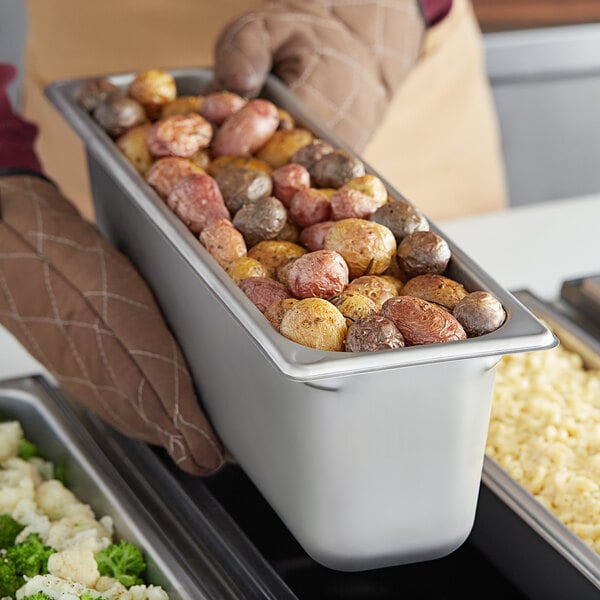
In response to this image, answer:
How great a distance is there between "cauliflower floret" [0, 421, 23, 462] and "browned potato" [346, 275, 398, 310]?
18.2 inches

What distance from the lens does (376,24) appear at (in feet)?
4.43

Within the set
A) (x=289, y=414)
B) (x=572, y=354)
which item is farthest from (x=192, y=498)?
(x=572, y=354)

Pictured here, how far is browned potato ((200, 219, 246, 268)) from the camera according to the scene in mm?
862

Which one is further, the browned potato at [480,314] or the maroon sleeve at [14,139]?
the maroon sleeve at [14,139]

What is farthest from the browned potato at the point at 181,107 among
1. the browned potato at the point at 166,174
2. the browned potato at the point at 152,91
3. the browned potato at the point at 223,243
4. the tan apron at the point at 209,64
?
the tan apron at the point at 209,64

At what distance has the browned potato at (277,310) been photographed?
77 centimetres

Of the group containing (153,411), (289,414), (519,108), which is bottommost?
(519,108)

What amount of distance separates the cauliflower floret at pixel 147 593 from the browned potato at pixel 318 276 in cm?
29

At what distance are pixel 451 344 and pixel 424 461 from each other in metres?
0.11

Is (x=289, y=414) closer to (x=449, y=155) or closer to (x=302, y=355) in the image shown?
(x=302, y=355)

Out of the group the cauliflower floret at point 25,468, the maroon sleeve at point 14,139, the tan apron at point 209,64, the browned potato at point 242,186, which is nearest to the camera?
the browned potato at point 242,186

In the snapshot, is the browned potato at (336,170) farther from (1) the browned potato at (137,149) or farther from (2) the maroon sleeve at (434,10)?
(2) the maroon sleeve at (434,10)

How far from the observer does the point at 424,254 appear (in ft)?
2.71

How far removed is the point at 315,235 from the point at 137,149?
239 millimetres
